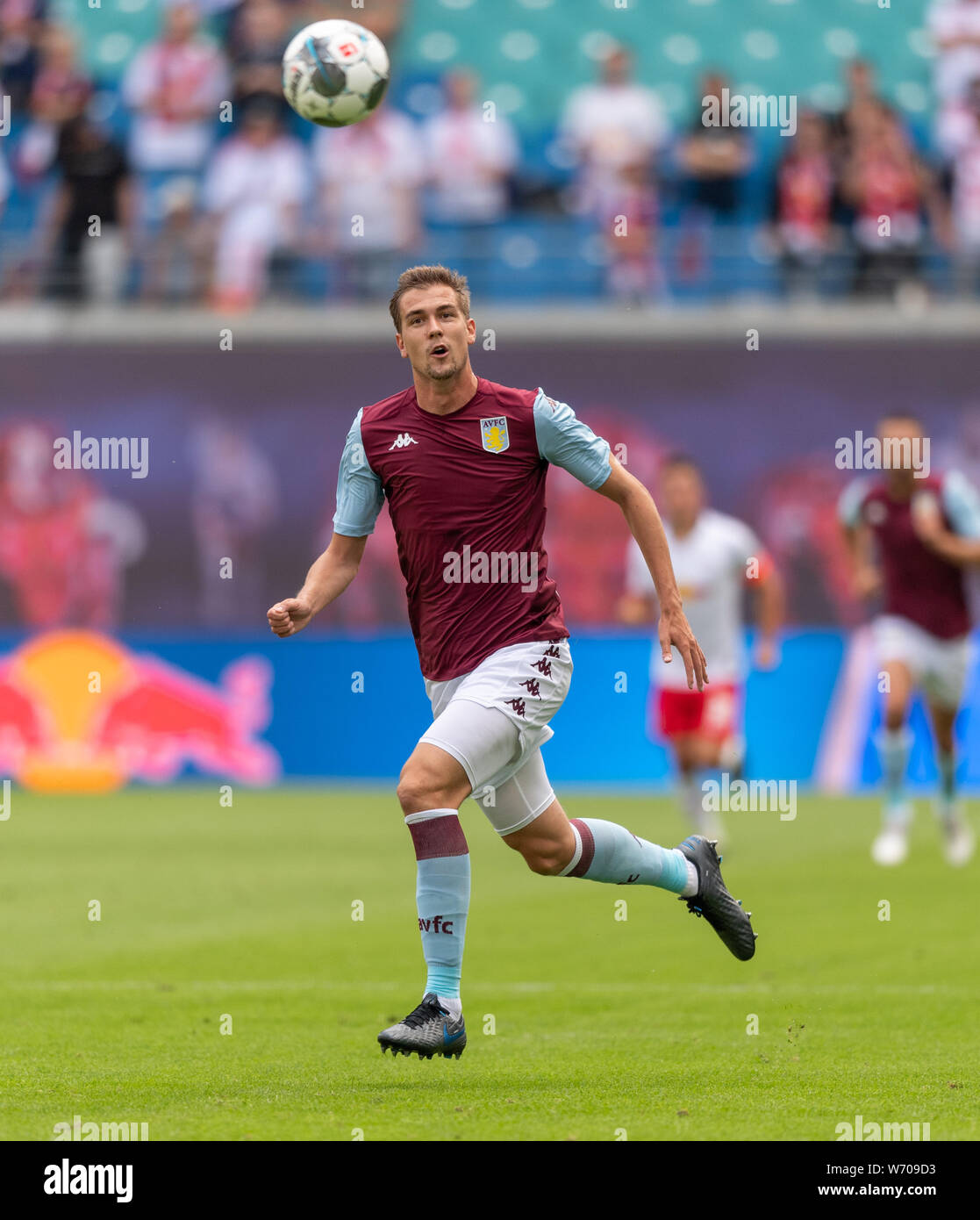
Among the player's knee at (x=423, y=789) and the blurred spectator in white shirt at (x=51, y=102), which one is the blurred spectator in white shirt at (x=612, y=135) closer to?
the blurred spectator in white shirt at (x=51, y=102)

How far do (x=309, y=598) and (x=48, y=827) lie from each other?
1009cm

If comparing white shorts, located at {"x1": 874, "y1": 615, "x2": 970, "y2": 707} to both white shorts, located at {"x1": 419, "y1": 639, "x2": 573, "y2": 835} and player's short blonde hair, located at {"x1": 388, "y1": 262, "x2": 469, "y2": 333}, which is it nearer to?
white shorts, located at {"x1": 419, "y1": 639, "x2": 573, "y2": 835}

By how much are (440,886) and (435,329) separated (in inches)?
70.1

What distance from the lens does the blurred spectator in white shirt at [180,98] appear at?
22688mm

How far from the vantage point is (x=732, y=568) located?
47.0ft

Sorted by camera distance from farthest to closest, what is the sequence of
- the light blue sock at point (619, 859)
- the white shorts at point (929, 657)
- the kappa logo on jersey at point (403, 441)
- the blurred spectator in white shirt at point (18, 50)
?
the blurred spectator in white shirt at point (18, 50), the white shorts at point (929, 657), the light blue sock at point (619, 859), the kappa logo on jersey at point (403, 441)

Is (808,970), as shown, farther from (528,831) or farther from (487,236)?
(487,236)

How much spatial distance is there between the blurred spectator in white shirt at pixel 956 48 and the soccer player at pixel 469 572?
1788 centimetres

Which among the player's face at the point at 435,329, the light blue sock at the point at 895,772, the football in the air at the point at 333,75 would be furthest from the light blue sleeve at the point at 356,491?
the light blue sock at the point at 895,772

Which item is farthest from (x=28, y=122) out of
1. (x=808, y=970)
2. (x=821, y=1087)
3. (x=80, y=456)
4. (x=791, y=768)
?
(x=821, y=1087)

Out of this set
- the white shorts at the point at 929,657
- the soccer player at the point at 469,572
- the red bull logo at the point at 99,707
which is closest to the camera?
the soccer player at the point at 469,572

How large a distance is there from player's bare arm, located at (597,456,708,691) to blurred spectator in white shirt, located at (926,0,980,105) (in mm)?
17849

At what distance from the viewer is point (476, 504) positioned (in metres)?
6.58

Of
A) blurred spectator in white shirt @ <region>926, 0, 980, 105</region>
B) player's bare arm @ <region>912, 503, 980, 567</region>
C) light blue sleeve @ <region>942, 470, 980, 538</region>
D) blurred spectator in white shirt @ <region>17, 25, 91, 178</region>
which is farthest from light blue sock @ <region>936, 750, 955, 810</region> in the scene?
blurred spectator in white shirt @ <region>17, 25, 91, 178</region>
